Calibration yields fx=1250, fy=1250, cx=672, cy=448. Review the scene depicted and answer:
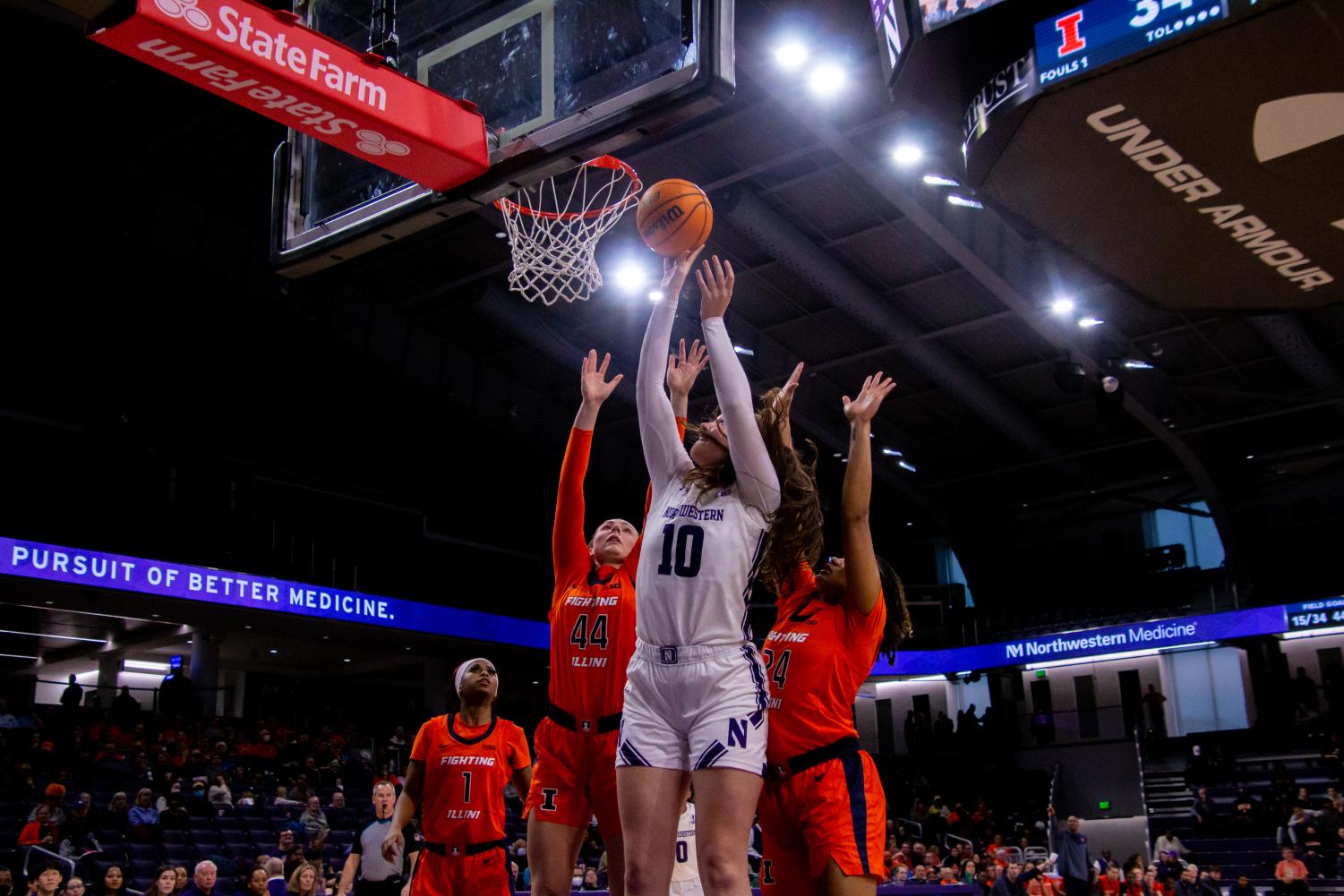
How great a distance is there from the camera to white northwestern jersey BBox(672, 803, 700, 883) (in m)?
5.84

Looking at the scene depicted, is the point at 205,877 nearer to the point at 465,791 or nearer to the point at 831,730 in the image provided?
the point at 465,791

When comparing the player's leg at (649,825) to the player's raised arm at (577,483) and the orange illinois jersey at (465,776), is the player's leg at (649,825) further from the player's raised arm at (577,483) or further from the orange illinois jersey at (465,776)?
the orange illinois jersey at (465,776)

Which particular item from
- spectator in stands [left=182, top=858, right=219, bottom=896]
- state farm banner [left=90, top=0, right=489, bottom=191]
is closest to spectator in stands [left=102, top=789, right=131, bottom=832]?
spectator in stands [left=182, top=858, right=219, bottom=896]

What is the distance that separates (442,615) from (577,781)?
2011cm

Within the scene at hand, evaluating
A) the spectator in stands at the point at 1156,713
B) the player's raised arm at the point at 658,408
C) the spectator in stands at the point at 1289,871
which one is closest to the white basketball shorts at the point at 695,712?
the player's raised arm at the point at 658,408

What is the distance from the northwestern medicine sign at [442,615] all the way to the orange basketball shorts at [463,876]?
1449 cm

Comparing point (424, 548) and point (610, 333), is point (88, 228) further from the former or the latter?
point (424, 548)

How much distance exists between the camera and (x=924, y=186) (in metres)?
17.8

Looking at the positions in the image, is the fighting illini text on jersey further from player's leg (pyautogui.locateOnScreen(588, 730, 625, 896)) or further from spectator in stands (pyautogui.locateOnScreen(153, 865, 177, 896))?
spectator in stands (pyautogui.locateOnScreen(153, 865, 177, 896))

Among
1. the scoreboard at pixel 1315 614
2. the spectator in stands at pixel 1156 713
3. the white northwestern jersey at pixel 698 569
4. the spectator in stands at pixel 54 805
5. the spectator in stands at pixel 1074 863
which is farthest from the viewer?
the spectator in stands at pixel 1156 713

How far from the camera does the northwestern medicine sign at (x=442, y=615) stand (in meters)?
19.0

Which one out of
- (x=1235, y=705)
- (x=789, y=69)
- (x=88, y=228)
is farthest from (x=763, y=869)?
(x=1235, y=705)

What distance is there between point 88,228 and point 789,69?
10.5 meters

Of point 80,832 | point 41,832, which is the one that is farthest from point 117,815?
point 41,832
